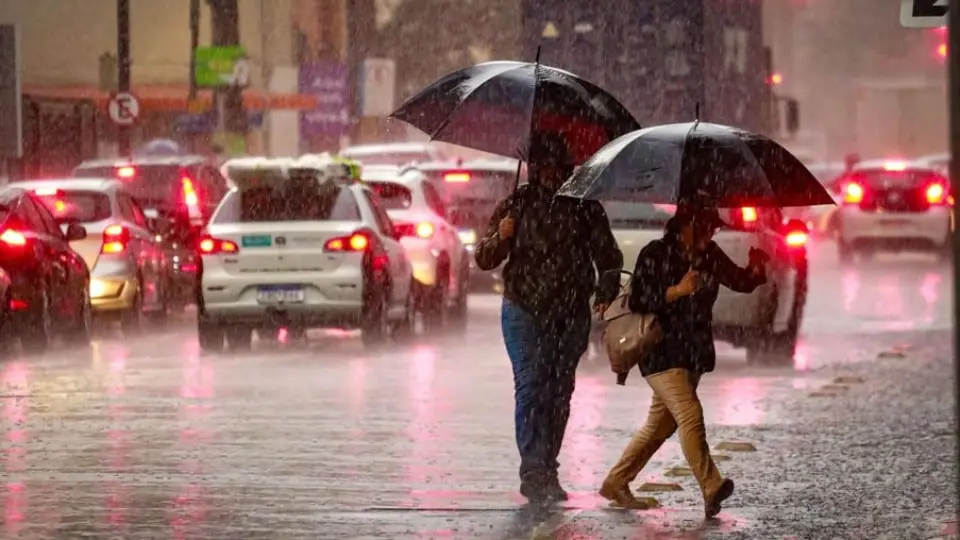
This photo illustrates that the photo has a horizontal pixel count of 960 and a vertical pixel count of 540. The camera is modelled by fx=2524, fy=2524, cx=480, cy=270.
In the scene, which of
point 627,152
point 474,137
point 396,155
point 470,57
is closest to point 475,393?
point 474,137

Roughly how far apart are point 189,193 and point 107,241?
3.61 m

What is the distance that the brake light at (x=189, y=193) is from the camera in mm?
27219

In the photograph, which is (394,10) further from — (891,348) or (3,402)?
(3,402)

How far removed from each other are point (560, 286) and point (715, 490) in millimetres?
1215

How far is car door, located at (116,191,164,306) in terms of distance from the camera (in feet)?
78.9

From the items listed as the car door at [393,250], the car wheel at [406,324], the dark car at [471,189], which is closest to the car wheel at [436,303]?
the car wheel at [406,324]

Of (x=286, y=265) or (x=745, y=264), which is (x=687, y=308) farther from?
(x=286, y=265)

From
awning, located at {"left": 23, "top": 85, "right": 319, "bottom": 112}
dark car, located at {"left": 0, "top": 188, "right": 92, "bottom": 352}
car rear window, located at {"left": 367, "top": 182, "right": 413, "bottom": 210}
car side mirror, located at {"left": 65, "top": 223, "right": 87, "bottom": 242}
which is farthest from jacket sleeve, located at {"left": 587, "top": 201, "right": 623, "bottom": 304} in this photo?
awning, located at {"left": 23, "top": 85, "right": 319, "bottom": 112}

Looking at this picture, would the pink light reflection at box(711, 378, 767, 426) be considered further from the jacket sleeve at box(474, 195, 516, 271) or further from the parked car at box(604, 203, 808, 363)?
the jacket sleeve at box(474, 195, 516, 271)

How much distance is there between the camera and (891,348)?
21.7 metres

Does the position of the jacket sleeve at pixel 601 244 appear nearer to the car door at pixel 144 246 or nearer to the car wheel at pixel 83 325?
the car wheel at pixel 83 325

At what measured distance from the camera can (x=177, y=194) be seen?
27.6 meters

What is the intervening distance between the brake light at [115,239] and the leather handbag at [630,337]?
13590 millimetres

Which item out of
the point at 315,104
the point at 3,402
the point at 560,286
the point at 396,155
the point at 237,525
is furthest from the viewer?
the point at 315,104
